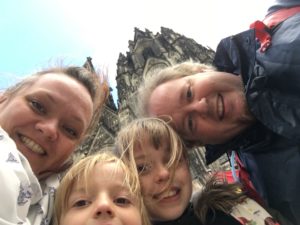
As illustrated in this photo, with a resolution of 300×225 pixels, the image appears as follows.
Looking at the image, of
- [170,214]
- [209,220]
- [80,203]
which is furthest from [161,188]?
[80,203]

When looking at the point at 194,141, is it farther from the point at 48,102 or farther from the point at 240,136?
the point at 48,102

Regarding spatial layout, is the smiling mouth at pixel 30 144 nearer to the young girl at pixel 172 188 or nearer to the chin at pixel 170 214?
the young girl at pixel 172 188

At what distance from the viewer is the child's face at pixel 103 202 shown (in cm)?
197

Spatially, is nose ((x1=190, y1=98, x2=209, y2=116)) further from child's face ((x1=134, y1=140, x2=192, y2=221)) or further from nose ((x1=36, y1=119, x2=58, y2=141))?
nose ((x1=36, y1=119, x2=58, y2=141))

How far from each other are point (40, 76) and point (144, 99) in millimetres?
1045

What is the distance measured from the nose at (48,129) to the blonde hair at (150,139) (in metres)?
0.49

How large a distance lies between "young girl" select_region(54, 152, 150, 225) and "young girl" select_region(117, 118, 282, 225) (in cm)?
17

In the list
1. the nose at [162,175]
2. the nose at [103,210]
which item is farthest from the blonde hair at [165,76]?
the nose at [103,210]

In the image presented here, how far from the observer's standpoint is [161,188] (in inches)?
94.2

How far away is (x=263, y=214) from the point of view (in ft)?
8.07

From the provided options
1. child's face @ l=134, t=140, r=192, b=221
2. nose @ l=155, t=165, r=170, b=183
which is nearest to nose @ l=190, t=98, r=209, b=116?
child's face @ l=134, t=140, r=192, b=221

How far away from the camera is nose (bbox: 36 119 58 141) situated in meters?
2.29

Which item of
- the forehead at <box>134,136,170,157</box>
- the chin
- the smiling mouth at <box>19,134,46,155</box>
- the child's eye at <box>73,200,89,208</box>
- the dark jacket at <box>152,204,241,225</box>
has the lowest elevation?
the dark jacket at <box>152,204,241,225</box>

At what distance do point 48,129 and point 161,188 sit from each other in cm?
78
